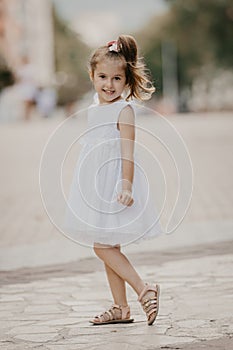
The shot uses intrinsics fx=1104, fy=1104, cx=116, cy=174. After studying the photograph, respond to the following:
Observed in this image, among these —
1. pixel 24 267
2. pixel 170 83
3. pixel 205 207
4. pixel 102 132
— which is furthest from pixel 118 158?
pixel 170 83

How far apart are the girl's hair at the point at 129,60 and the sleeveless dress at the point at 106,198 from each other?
139mm

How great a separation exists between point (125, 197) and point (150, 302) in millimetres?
558

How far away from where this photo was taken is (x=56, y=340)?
5219mm

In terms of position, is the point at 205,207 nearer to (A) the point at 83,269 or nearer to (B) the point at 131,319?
(A) the point at 83,269

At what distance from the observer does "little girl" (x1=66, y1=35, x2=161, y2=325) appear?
5.39m

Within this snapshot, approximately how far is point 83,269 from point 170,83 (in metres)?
92.1

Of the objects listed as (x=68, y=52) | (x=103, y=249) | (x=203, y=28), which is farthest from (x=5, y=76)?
(x=68, y=52)

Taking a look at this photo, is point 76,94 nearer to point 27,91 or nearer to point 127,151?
point 27,91

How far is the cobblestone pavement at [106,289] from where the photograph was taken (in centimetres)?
521

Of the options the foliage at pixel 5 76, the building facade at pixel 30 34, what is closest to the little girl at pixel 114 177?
the foliage at pixel 5 76

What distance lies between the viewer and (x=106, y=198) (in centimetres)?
541

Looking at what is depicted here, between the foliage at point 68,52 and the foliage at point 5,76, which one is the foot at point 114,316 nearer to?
the foliage at point 5,76

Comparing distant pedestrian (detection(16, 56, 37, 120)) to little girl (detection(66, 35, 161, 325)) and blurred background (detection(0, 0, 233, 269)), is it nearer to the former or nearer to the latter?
blurred background (detection(0, 0, 233, 269))

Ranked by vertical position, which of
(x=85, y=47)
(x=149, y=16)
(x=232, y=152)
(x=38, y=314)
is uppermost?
(x=85, y=47)
